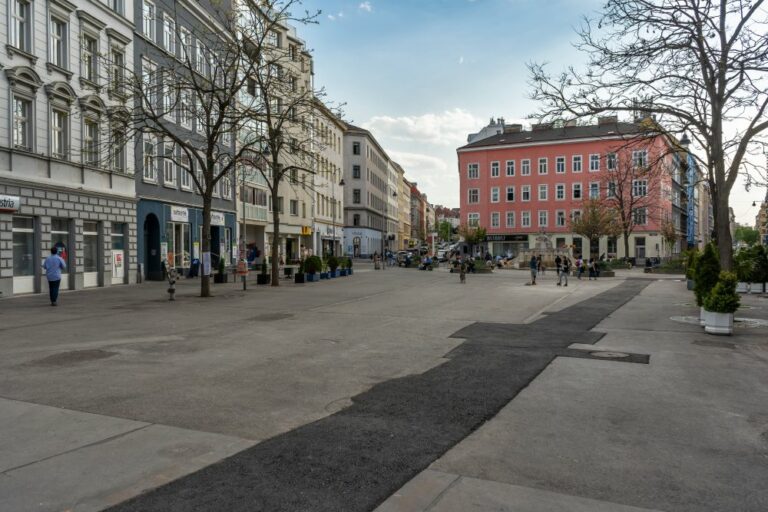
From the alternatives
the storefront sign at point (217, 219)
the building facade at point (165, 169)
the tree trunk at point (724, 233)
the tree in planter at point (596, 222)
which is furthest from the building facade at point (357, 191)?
the tree trunk at point (724, 233)

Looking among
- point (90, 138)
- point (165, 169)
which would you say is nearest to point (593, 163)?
point (165, 169)

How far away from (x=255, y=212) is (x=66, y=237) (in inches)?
988

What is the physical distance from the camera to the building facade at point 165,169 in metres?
29.5

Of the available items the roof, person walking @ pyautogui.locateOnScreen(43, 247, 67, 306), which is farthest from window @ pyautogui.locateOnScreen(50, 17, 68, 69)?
the roof

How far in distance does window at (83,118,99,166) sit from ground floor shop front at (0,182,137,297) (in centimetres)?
163

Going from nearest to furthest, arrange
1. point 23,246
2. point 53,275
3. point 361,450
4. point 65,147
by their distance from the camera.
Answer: point 361,450 → point 53,275 → point 23,246 → point 65,147

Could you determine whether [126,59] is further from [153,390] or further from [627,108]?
[153,390]

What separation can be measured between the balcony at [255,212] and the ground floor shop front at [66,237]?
18550mm

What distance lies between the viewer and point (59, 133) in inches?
922

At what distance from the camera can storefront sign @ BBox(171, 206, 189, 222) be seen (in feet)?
108

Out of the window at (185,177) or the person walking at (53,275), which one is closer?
the person walking at (53,275)

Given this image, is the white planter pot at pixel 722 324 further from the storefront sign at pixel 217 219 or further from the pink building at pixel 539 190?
the pink building at pixel 539 190

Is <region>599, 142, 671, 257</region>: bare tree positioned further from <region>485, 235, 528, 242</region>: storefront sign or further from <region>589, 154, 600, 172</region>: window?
<region>485, 235, 528, 242</region>: storefront sign

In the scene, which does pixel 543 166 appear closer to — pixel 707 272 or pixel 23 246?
pixel 707 272
